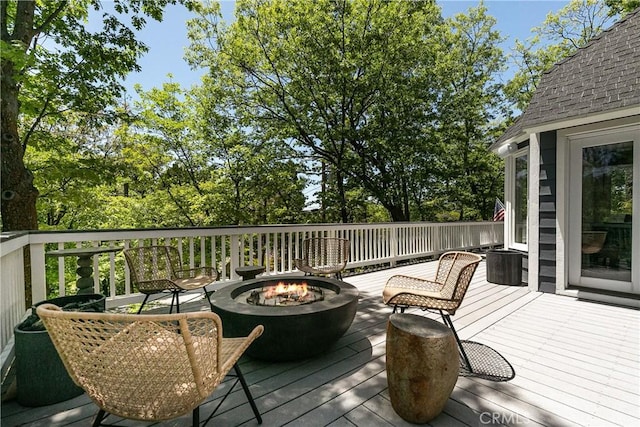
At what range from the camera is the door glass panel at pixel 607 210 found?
12.8ft

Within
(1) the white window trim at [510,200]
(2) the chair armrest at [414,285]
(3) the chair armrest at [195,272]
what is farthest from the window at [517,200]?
(3) the chair armrest at [195,272]

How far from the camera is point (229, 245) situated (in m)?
4.71

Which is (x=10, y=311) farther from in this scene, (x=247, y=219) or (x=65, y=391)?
(x=247, y=219)

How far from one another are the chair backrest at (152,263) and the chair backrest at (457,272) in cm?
304

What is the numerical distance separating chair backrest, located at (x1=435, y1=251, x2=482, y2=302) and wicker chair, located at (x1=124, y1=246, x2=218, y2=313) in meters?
2.63

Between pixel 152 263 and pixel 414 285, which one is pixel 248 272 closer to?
pixel 152 263

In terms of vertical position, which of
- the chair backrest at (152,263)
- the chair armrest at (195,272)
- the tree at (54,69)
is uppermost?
the tree at (54,69)

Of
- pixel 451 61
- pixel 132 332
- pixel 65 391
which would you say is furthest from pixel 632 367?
pixel 451 61

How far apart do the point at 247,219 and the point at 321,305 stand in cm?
870

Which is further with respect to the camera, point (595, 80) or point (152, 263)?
point (595, 80)

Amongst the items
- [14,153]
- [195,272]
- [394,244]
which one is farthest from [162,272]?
[394,244]

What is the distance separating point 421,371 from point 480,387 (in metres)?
0.79

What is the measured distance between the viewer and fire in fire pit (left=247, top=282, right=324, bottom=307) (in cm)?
257

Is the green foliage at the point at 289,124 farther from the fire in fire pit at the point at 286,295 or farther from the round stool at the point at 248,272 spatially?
the fire in fire pit at the point at 286,295
